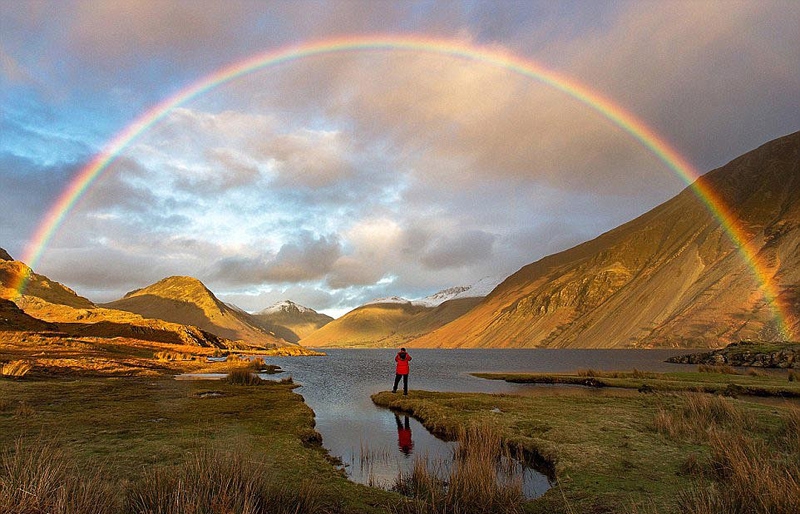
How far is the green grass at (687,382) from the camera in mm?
38000

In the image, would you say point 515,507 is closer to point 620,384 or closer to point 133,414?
point 133,414

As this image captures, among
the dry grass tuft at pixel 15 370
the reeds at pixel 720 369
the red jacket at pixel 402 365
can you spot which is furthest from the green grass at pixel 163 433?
the reeds at pixel 720 369

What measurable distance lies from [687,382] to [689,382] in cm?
20

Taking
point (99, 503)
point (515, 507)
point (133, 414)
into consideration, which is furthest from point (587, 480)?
point (133, 414)

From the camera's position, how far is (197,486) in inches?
364

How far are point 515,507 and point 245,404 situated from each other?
72.7 ft

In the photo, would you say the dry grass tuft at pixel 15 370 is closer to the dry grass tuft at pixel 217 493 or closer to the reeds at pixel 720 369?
the dry grass tuft at pixel 217 493

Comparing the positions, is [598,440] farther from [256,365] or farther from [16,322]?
[16,322]

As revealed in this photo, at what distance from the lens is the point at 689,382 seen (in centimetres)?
4294

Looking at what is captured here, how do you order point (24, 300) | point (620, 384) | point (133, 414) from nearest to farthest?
1. point (133, 414)
2. point (620, 384)
3. point (24, 300)

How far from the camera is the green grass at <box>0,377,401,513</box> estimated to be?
12570mm

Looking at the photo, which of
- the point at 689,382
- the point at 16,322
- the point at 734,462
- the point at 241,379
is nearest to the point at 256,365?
the point at 241,379

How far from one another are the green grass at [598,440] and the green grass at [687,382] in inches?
335

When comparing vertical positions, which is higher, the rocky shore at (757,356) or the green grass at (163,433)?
the green grass at (163,433)
